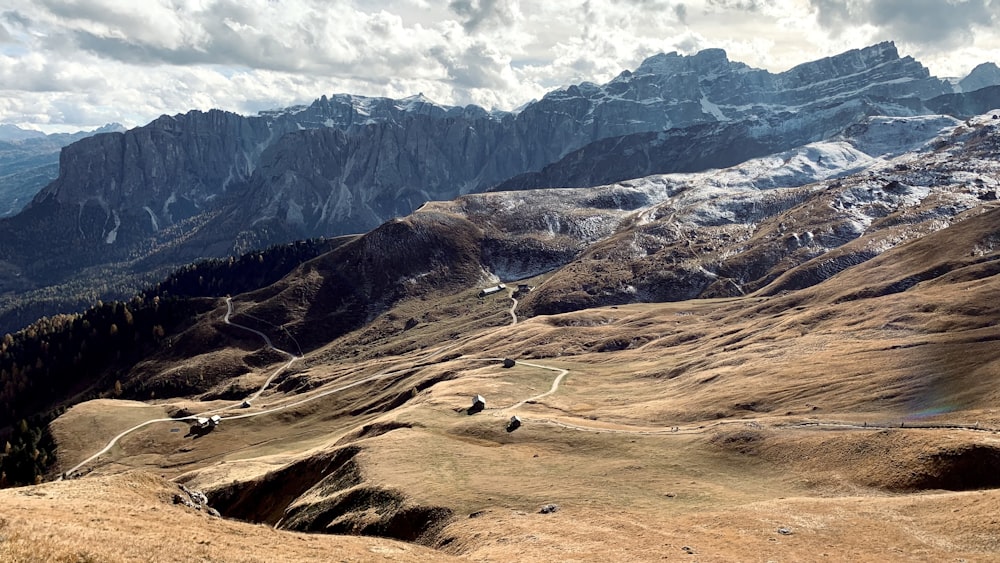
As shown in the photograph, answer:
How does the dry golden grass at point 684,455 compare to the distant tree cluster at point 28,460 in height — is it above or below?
above

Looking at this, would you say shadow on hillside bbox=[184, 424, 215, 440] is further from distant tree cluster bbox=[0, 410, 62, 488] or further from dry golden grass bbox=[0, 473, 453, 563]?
dry golden grass bbox=[0, 473, 453, 563]

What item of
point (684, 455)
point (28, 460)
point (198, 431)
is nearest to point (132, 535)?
point (684, 455)

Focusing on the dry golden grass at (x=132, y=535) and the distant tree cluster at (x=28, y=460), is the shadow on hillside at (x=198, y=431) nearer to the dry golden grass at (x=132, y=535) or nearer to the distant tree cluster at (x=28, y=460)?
the distant tree cluster at (x=28, y=460)

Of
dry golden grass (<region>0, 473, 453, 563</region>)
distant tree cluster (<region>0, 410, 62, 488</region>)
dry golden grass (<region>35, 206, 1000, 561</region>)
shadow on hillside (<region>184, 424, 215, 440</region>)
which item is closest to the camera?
dry golden grass (<region>0, 473, 453, 563</region>)

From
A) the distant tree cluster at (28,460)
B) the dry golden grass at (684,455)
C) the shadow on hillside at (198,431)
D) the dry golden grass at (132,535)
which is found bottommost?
the distant tree cluster at (28,460)

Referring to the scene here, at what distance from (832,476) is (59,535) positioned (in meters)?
68.3

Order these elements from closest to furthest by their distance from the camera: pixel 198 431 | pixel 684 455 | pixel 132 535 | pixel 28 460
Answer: pixel 132 535
pixel 684 455
pixel 28 460
pixel 198 431

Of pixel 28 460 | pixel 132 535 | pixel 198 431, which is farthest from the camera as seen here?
pixel 198 431

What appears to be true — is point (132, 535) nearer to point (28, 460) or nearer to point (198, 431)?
point (198, 431)

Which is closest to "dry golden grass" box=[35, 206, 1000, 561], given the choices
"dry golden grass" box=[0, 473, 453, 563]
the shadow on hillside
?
"dry golden grass" box=[0, 473, 453, 563]

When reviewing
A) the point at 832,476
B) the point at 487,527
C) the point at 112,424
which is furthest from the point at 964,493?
the point at 112,424

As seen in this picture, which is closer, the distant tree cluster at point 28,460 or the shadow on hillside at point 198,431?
the distant tree cluster at point 28,460

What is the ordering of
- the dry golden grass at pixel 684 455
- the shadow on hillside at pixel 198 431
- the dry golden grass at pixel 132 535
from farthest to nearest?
the shadow on hillside at pixel 198 431 → the dry golden grass at pixel 684 455 → the dry golden grass at pixel 132 535

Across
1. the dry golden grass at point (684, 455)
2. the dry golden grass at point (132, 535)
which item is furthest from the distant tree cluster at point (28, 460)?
the dry golden grass at point (132, 535)
